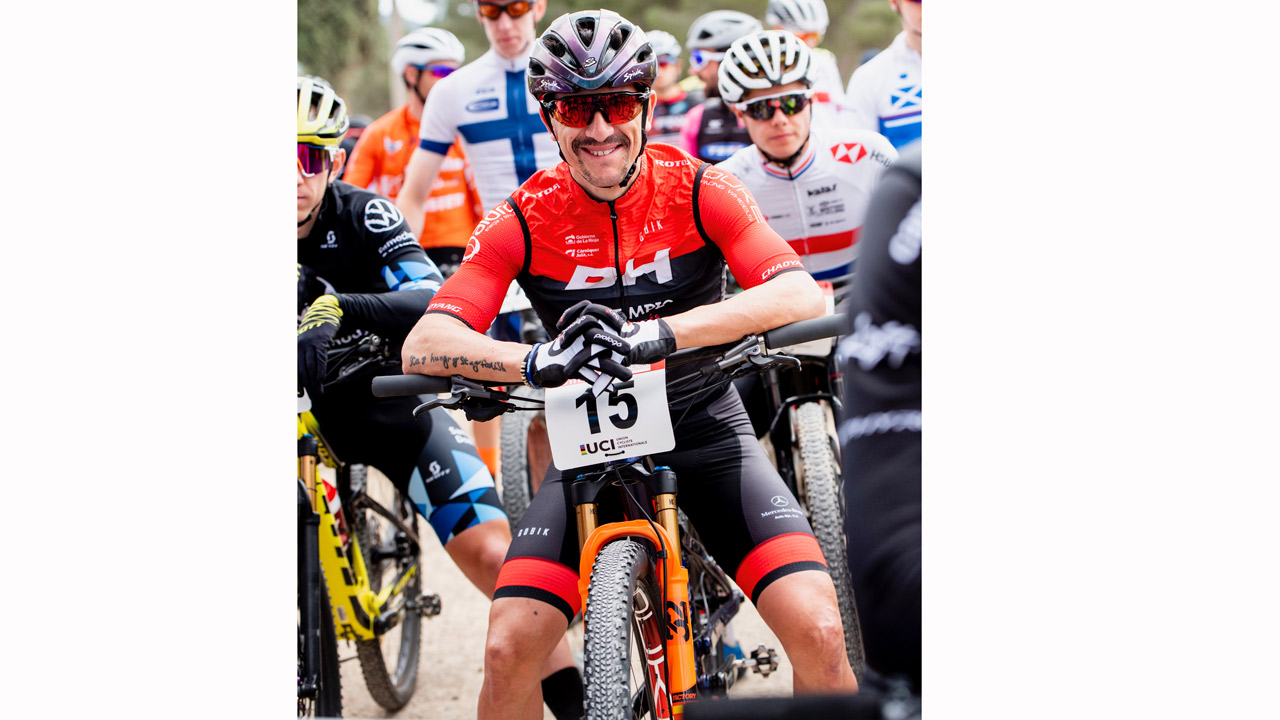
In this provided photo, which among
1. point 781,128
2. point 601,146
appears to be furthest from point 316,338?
point 781,128

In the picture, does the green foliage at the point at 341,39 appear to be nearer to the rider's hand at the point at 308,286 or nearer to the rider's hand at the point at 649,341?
the rider's hand at the point at 308,286

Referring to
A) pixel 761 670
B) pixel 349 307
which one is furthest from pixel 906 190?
pixel 349 307

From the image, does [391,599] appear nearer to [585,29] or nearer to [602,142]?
[602,142]

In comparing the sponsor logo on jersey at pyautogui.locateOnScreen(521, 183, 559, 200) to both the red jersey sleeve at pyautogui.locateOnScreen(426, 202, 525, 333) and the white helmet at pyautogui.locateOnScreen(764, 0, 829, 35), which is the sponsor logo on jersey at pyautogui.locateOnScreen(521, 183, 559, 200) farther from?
the white helmet at pyautogui.locateOnScreen(764, 0, 829, 35)

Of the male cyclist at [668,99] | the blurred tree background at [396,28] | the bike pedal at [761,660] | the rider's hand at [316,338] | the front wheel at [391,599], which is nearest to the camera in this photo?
the bike pedal at [761,660]

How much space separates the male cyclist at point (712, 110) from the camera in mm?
6039

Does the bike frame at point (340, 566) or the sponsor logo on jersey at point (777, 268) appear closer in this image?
the sponsor logo on jersey at point (777, 268)

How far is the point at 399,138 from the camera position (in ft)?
22.5

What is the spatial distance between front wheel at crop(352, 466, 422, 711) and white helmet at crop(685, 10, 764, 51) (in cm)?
397

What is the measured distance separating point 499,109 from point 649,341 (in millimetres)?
3206

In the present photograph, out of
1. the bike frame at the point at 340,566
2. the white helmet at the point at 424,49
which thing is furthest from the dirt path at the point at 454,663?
the white helmet at the point at 424,49

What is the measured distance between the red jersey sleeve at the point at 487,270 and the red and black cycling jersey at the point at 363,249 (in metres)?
0.65

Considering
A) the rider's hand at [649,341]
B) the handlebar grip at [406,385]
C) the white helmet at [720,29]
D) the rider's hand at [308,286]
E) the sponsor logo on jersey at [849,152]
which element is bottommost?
the handlebar grip at [406,385]

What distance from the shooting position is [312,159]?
3520 millimetres
